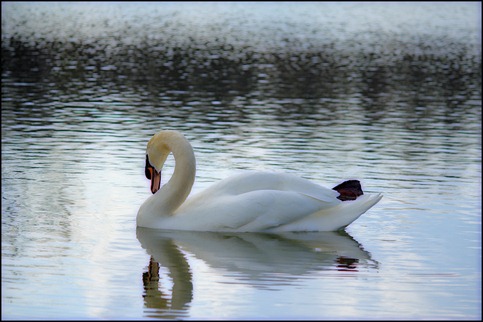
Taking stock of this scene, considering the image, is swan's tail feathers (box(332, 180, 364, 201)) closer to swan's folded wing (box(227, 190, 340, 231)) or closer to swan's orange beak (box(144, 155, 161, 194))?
swan's folded wing (box(227, 190, 340, 231))

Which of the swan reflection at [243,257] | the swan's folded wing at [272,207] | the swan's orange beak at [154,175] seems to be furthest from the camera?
the swan's orange beak at [154,175]

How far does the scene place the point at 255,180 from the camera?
11156 millimetres

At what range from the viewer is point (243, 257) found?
10180mm

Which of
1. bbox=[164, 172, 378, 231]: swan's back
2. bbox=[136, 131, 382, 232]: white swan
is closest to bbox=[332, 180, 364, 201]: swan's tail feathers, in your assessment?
bbox=[136, 131, 382, 232]: white swan

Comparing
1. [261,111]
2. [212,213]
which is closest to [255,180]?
[212,213]

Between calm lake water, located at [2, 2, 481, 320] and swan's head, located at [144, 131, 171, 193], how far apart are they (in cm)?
53

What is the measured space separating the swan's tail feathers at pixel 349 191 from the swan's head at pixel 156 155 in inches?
73.3

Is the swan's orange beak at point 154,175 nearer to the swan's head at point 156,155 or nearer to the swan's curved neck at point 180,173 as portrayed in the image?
the swan's head at point 156,155

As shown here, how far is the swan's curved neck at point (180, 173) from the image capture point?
11227mm

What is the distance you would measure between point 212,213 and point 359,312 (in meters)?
3.02

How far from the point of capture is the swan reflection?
9000 mm

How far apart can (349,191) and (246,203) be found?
116cm

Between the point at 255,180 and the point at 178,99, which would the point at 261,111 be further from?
the point at 255,180

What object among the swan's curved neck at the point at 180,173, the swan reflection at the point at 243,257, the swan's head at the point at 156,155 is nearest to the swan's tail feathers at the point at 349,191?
the swan reflection at the point at 243,257
